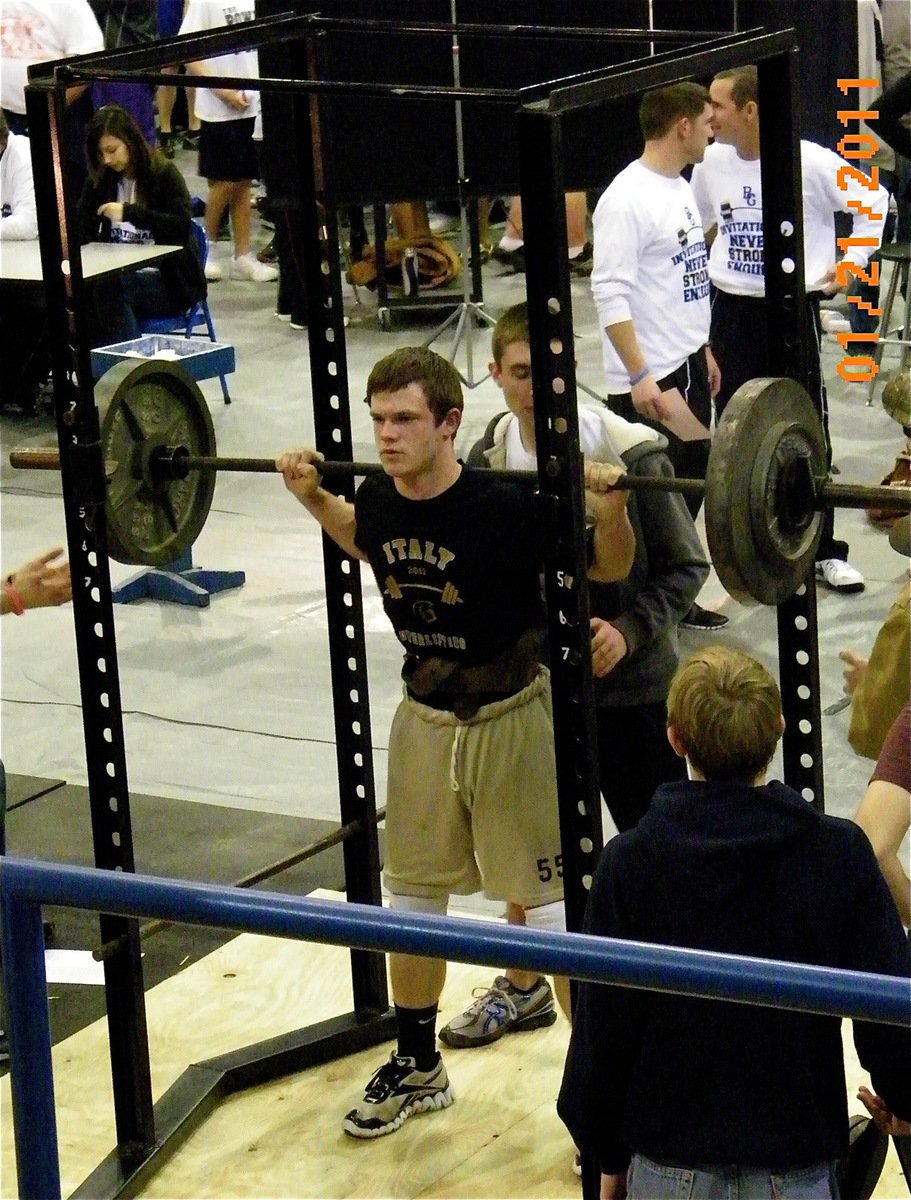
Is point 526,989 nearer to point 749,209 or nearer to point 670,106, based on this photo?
point 670,106

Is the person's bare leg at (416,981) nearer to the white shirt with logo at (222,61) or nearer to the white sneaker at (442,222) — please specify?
the white shirt with logo at (222,61)

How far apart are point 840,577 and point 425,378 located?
3.49m

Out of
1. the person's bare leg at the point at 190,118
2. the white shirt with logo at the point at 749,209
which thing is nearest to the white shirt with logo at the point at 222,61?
the person's bare leg at the point at 190,118

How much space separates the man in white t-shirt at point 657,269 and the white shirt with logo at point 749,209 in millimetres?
227

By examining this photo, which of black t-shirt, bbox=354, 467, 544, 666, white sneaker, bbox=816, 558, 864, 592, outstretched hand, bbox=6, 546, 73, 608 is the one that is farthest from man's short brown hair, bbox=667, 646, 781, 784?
white sneaker, bbox=816, 558, 864, 592

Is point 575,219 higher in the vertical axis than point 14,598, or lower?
higher

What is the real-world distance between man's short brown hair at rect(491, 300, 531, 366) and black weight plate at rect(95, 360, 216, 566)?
722 millimetres

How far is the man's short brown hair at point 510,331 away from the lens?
145 inches

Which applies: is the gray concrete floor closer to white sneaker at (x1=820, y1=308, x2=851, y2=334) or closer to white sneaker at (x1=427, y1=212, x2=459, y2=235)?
white sneaker at (x1=820, y1=308, x2=851, y2=334)

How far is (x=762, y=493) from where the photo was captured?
302cm

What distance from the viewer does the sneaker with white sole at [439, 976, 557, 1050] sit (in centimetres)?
411

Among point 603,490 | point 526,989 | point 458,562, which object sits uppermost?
point 603,490

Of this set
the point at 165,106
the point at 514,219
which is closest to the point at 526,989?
the point at 514,219

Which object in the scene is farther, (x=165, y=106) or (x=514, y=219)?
(x=165, y=106)
